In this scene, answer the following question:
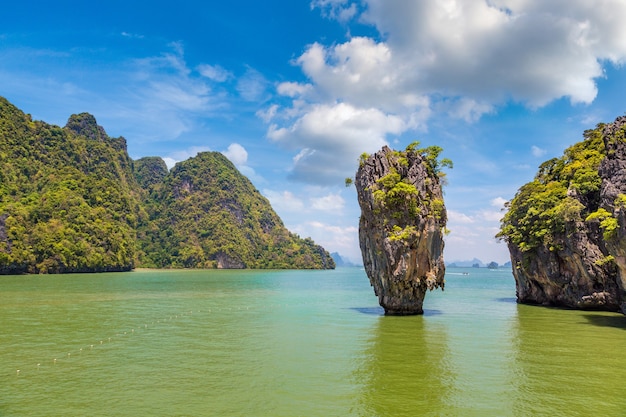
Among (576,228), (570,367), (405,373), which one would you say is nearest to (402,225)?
(576,228)

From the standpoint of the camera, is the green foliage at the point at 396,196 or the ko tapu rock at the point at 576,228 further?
the green foliage at the point at 396,196

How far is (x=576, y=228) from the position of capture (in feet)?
119

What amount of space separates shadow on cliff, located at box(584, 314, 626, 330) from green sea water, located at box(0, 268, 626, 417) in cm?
18

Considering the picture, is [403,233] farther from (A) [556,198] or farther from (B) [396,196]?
(A) [556,198]

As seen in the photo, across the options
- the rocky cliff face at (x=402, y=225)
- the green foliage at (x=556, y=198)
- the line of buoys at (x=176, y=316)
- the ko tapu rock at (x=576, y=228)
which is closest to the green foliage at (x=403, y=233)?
the rocky cliff face at (x=402, y=225)

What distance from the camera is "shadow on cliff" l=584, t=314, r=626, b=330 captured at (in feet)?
97.8

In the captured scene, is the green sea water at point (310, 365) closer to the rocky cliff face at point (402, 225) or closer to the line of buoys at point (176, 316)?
the line of buoys at point (176, 316)

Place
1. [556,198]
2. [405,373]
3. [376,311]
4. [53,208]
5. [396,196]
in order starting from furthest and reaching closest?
1. [53,208]
2. [556,198]
3. [376,311]
4. [396,196]
5. [405,373]

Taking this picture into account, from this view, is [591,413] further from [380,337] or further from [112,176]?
[112,176]

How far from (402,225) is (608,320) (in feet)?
55.5

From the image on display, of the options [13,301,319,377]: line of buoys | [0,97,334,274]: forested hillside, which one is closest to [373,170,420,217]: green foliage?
[13,301,319,377]: line of buoys

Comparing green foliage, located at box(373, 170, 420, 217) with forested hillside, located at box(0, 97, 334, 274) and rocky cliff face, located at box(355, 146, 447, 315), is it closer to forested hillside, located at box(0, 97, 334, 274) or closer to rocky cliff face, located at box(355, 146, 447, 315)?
rocky cliff face, located at box(355, 146, 447, 315)

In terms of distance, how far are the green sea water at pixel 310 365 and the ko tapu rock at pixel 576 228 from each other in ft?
11.4

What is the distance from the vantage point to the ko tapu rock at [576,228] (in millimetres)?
30219
